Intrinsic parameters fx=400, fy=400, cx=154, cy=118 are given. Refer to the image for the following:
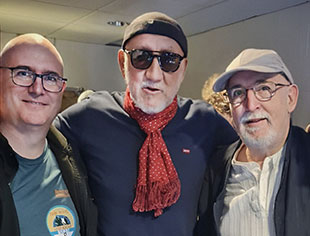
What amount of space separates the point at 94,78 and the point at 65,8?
2.50 meters

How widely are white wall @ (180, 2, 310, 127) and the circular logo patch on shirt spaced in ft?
10.1

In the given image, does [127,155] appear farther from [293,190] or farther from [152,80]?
[293,190]

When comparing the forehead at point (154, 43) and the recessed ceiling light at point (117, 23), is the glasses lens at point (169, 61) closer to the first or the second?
the forehead at point (154, 43)

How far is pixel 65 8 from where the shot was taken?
14.9 ft

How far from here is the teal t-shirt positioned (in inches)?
55.6

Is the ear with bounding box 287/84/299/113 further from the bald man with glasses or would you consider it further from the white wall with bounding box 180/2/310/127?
the white wall with bounding box 180/2/310/127

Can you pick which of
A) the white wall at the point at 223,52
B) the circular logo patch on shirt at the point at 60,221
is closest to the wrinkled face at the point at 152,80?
the circular logo patch on shirt at the point at 60,221

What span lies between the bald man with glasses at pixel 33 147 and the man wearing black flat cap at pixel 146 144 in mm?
182

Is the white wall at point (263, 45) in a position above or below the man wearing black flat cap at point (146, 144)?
above

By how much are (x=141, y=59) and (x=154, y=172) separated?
50 cm

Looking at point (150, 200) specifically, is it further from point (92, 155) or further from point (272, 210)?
point (272, 210)

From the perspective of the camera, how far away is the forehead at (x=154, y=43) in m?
1.76

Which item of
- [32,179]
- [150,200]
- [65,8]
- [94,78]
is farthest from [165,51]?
[94,78]

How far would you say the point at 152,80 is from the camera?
5.76 ft
